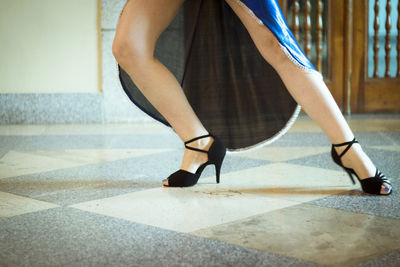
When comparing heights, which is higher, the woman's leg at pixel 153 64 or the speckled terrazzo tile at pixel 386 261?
the woman's leg at pixel 153 64

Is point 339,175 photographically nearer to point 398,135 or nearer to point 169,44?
point 169,44

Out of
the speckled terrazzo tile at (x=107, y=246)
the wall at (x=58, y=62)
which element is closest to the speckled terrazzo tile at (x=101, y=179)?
the speckled terrazzo tile at (x=107, y=246)

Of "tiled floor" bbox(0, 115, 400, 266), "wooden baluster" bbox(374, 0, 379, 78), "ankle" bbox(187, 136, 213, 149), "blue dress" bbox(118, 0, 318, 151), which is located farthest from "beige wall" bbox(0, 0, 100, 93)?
"ankle" bbox(187, 136, 213, 149)

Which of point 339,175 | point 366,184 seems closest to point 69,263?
point 366,184

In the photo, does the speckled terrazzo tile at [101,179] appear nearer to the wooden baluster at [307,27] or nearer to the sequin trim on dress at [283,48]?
the sequin trim on dress at [283,48]

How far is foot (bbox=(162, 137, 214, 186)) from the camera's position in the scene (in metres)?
1.86

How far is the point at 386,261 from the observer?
113 centimetres

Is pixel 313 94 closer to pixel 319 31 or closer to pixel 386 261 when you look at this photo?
pixel 386 261

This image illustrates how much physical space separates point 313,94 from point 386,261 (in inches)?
27.2

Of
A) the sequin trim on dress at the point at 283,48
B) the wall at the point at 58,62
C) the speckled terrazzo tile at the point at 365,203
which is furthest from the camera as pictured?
the wall at the point at 58,62

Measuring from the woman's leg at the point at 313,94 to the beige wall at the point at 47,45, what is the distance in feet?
7.01

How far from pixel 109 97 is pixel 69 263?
8.66ft

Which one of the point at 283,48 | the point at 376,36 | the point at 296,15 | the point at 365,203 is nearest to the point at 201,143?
the point at 283,48

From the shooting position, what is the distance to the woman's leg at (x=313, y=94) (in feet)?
5.60
